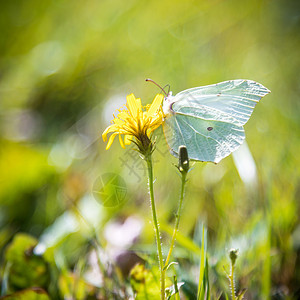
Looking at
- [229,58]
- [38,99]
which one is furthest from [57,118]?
[229,58]

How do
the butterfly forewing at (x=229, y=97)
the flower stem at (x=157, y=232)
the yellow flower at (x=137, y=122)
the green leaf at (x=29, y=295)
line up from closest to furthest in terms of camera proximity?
the flower stem at (x=157, y=232) < the yellow flower at (x=137, y=122) < the green leaf at (x=29, y=295) < the butterfly forewing at (x=229, y=97)

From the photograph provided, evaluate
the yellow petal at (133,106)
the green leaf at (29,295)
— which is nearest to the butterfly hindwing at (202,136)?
the yellow petal at (133,106)

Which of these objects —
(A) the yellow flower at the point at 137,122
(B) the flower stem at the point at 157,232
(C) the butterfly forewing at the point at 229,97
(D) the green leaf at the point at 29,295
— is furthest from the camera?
(C) the butterfly forewing at the point at 229,97

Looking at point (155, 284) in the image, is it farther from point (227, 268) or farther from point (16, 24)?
point (16, 24)

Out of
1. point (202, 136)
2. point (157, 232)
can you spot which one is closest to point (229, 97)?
point (202, 136)

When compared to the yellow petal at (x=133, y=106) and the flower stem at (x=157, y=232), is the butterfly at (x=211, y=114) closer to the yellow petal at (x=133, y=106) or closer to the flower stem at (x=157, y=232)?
the yellow petal at (x=133, y=106)

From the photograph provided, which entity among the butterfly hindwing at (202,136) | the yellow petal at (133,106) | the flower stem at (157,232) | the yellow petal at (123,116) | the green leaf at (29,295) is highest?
the yellow petal at (133,106)
